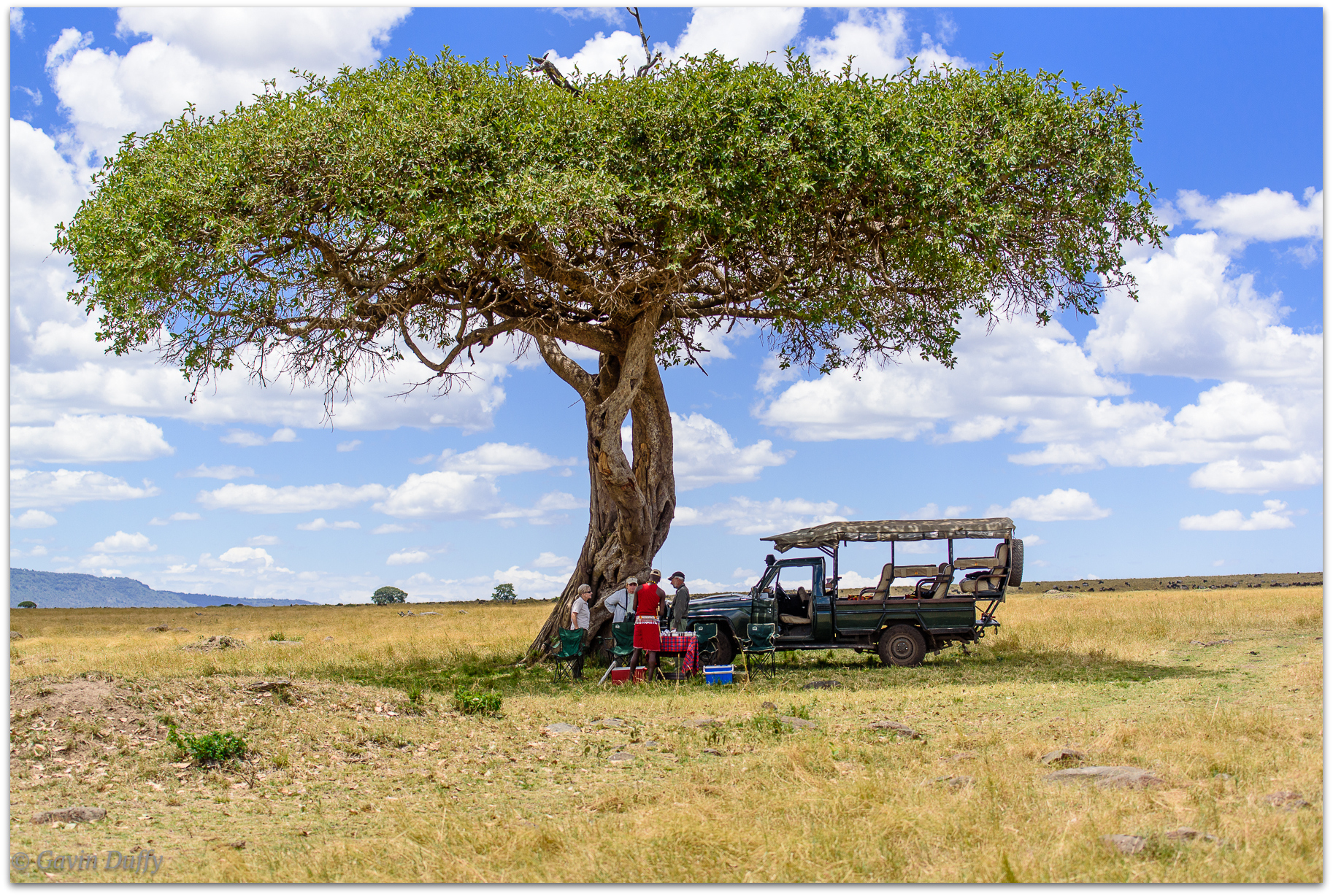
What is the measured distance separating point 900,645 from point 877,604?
93cm

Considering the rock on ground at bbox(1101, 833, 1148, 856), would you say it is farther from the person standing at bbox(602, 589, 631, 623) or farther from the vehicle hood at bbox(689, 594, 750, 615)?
the vehicle hood at bbox(689, 594, 750, 615)

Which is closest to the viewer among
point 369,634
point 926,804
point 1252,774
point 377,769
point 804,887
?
point 804,887

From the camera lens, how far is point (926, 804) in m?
8.26

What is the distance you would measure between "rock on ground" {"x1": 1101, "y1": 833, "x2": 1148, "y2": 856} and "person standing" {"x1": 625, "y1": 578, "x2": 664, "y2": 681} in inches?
417

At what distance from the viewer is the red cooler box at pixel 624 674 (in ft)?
58.4

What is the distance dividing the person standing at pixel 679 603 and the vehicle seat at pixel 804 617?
6.70ft

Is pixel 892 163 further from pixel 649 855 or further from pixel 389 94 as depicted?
pixel 649 855

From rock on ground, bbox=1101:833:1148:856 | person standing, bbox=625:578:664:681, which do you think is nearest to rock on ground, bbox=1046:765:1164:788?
rock on ground, bbox=1101:833:1148:856

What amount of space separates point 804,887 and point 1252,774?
→ 198 inches

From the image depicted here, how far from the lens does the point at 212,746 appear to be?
1079cm

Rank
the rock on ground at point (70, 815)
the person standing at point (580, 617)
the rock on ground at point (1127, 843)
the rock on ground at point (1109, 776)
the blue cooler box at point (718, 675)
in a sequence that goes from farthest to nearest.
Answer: the person standing at point (580, 617), the blue cooler box at point (718, 675), the rock on ground at point (1109, 776), the rock on ground at point (70, 815), the rock on ground at point (1127, 843)

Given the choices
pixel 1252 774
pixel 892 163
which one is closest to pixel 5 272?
pixel 1252 774

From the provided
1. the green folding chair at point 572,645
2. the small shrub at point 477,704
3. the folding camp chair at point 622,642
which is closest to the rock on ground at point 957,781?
the small shrub at point 477,704

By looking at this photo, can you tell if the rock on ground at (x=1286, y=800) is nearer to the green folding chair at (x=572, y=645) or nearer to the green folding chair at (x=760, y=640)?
the green folding chair at (x=760, y=640)
